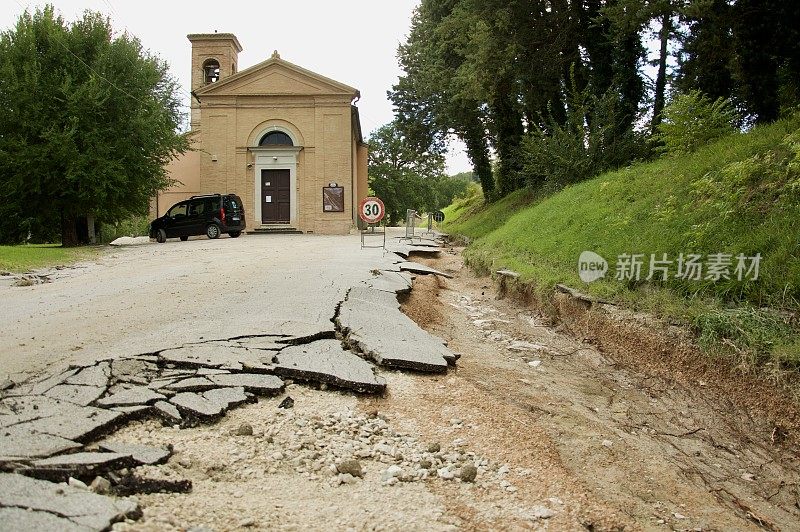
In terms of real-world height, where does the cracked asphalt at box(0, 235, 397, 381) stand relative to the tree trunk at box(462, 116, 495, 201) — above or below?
below

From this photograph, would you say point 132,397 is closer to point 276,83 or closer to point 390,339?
point 390,339

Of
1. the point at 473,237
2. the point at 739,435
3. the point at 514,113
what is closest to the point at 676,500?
the point at 739,435

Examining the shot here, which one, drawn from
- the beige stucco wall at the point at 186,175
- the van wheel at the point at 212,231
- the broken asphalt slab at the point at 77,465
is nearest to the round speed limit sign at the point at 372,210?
the van wheel at the point at 212,231

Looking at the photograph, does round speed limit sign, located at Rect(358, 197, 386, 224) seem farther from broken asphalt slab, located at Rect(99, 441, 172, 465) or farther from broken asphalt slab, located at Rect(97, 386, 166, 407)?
broken asphalt slab, located at Rect(99, 441, 172, 465)

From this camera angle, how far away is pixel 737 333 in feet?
16.3

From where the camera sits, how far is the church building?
32.5 meters

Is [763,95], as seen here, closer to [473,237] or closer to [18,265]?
[473,237]

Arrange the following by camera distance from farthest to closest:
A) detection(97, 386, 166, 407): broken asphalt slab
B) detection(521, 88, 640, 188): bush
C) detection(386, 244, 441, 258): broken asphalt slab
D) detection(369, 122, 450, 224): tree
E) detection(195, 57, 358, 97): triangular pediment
Result: detection(369, 122, 450, 224): tree < detection(195, 57, 358, 97): triangular pediment < detection(521, 88, 640, 188): bush < detection(386, 244, 441, 258): broken asphalt slab < detection(97, 386, 166, 407): broken asphalt slab

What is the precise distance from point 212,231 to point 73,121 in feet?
23.5

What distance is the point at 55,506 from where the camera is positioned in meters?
2.44

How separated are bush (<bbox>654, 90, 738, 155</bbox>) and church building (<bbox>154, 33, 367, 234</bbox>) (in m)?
22.2

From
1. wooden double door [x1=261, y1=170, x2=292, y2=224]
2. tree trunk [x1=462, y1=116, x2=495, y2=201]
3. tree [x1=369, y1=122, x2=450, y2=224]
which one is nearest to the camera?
tree trunk [x1=462, y1=116, x2=495, y2=201]

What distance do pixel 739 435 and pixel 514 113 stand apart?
80.7 feet

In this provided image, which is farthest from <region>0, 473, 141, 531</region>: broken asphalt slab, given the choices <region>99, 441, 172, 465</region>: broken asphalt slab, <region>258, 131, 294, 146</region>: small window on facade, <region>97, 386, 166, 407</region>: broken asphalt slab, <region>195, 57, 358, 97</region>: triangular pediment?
<region>195, 57, 358, 97</region>: triangular pediment
